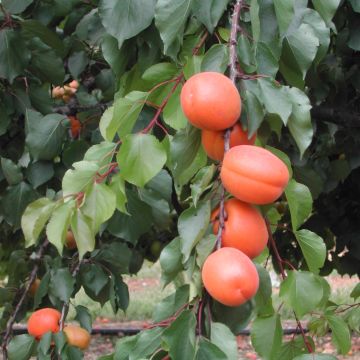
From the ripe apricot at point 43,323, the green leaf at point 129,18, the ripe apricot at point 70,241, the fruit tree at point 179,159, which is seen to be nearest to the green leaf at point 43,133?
the fruit tree at point 179,159

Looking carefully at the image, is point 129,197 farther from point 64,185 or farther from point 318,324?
point 318,324

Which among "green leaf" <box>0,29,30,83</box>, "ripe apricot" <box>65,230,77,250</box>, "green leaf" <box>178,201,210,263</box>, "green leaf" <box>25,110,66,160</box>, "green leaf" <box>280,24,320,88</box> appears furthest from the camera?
"ripe apricot" <box>65,230,77,250</box>

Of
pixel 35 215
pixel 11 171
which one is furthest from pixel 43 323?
pixel 35 215

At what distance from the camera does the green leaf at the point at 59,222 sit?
96cm

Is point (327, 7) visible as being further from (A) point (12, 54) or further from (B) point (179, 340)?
(A) point (12, 54)

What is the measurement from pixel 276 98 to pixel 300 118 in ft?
0.19

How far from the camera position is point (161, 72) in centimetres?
117

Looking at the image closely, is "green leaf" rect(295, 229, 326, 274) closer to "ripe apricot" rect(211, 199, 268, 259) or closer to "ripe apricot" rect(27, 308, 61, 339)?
"ripe apricot" rect(211, 199, 268, 259)

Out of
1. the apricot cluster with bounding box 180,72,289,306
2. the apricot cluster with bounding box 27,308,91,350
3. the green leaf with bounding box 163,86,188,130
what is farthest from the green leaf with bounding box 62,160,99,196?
the apricot cluster with bounding box 27,308,91,350

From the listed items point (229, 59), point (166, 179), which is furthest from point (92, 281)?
point (229, 59)

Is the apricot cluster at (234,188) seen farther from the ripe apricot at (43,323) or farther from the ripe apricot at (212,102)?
the ripe apricot at (43,323)

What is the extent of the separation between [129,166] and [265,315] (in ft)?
0.96

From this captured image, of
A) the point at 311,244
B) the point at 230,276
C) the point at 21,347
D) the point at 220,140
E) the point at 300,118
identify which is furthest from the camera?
the point at 21,347

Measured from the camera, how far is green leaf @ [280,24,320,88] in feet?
3.74
